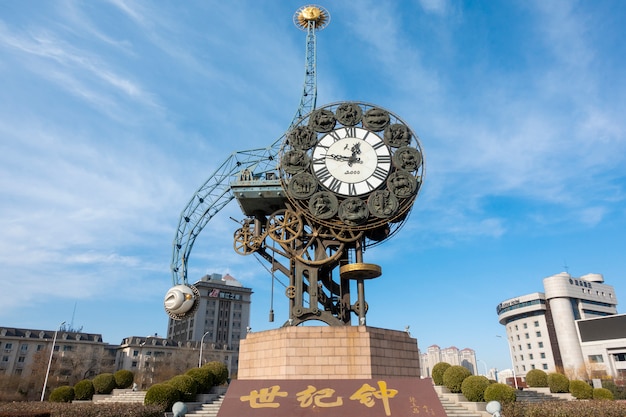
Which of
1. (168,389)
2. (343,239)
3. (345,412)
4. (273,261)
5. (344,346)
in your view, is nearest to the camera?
(345,412)

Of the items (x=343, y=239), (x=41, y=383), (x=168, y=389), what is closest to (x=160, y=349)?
(x=41, y=383)

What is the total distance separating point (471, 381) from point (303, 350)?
955cm

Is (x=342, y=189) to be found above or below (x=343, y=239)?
above

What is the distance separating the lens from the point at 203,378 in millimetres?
24844

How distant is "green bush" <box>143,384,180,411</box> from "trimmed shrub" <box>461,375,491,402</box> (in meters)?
15.5

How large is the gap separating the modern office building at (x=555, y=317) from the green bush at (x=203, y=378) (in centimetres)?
7376

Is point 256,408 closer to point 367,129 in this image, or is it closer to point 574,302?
point 367,129

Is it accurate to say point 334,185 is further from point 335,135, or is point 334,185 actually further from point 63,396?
point 63,396

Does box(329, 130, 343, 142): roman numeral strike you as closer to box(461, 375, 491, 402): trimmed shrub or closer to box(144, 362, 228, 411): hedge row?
box(461, 375, 491, 402): trimmed shrub

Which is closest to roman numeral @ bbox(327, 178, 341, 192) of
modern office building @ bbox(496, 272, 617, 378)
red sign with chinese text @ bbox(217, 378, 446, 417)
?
red sign with chinese text @ bbox(217, 378, 446, 417)

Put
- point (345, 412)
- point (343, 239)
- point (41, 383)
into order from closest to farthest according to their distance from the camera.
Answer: point (345, 412)
point (343, 239)
point (41, 383)

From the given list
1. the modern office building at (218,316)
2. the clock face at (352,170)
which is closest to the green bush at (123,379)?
the clock face at (352,170)

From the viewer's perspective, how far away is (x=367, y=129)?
85.6 ft

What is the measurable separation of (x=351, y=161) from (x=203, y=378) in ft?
50.8
